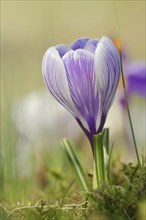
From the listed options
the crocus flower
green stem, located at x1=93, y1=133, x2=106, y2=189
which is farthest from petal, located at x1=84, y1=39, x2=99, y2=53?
green stem, located at x1=93, y1=133, x2=106, y2=189

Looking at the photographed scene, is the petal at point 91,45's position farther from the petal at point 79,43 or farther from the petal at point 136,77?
the petal at point 136,77

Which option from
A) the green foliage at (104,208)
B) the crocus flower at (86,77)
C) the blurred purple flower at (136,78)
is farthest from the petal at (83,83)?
the blurred purple flower at (136,78)

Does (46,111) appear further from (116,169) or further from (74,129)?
(116,169)

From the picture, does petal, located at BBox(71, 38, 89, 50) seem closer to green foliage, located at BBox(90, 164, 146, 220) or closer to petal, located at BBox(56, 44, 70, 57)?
petal, located at BBox(56, 44, 70, 57)

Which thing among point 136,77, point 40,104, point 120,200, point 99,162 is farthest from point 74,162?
point 40,104

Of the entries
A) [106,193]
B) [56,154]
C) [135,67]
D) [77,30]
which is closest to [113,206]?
[106,193]

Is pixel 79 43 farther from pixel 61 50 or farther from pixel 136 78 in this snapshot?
pixel 136 78

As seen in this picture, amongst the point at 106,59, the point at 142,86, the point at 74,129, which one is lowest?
the point at 74,129
